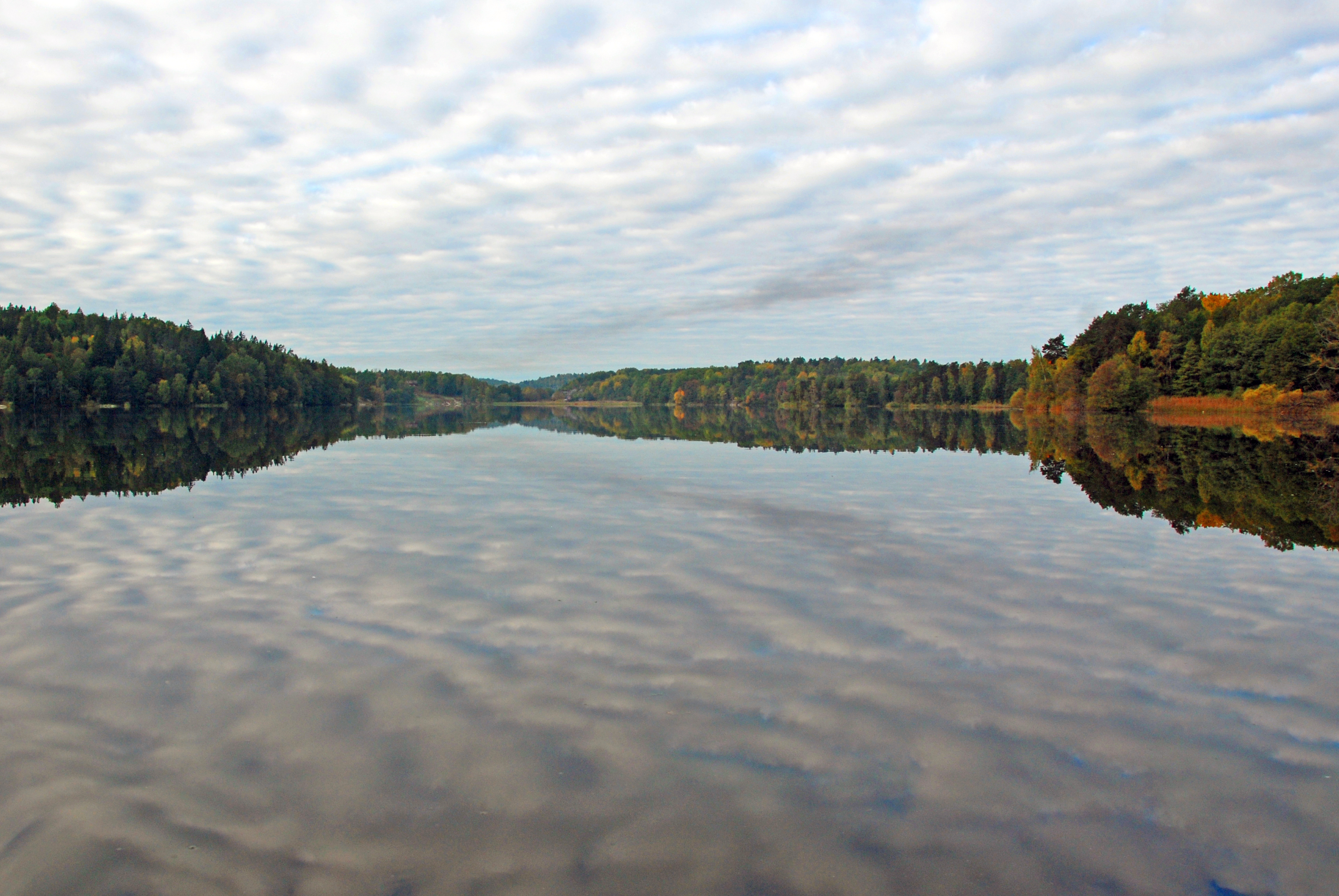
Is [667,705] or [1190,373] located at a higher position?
[1190,373]

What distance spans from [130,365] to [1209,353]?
18091 cm

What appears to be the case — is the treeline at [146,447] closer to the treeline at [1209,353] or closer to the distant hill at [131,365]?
the distant hill at [131,365]

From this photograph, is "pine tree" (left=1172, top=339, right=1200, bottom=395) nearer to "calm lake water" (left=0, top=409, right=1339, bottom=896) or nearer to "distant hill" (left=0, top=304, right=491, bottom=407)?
"calm lake water" (left=0, top=409, right=1339, bottom=896)

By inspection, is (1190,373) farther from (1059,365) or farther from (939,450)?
(939,450)

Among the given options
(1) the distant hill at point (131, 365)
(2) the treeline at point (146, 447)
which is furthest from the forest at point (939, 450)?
(1) the distant hill at point (131, 365)

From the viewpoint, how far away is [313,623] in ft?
33.5

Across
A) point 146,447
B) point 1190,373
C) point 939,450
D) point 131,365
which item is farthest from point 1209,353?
point 131,365

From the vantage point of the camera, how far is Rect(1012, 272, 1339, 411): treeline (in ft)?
281

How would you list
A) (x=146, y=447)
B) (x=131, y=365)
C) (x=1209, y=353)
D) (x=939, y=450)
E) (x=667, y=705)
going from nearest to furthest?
(x=667, y=705), (x=939, y=450), (x=146, y=447), (x=1209, y=353), (x=131, y=365)

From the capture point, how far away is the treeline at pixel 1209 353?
8556cm

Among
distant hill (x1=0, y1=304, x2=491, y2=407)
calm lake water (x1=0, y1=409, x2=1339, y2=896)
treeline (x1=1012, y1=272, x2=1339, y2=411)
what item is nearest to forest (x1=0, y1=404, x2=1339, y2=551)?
calm lake water (x1=0, y1=409, x2=1339, y2=896)

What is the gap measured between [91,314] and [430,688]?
20325cm

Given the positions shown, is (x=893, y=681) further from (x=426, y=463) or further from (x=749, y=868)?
(x=426, y=463)

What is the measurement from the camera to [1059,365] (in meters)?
126
